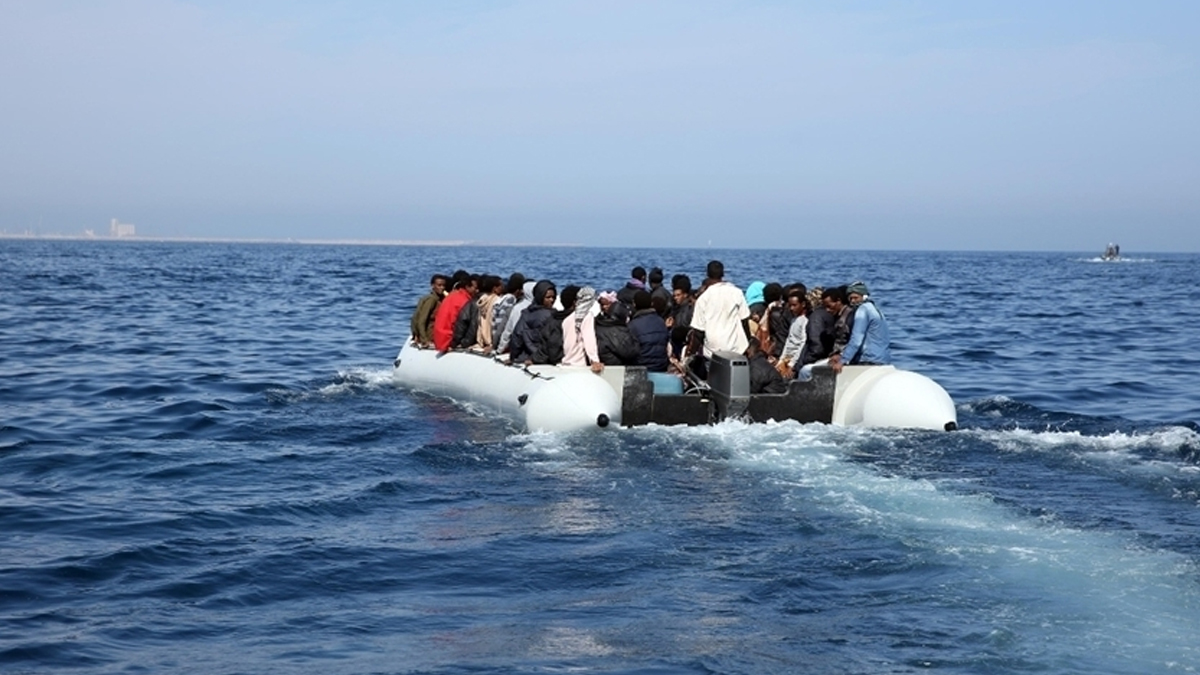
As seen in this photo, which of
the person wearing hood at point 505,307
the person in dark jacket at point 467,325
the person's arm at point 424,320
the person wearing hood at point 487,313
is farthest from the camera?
the person's arm at point 424,320

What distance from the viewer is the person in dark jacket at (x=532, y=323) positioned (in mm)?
15820

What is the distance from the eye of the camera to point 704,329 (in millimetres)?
15289

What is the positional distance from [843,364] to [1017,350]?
45.6 ft

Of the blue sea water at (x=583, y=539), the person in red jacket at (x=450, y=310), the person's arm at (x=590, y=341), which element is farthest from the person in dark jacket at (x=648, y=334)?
the person in red jacket at (x=450, y=310)

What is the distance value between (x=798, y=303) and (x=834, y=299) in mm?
462

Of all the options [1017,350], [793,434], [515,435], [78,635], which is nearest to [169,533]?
[78,635]

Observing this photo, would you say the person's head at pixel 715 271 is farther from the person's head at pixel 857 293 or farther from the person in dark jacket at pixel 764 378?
the person's head at pixel 857 293

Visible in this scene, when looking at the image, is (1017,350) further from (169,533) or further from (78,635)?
(78,635)

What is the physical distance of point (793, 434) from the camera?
47.4 ft

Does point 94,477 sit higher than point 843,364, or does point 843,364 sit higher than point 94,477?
point 843,364

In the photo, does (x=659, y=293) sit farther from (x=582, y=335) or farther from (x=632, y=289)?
Answer: (x=582, y=335)

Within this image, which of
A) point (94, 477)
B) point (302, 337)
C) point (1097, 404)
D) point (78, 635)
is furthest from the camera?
point (302, 337)

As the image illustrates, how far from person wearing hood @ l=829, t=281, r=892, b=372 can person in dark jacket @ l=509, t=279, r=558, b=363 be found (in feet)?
11.2

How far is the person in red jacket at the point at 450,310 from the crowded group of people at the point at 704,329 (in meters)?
1.67
